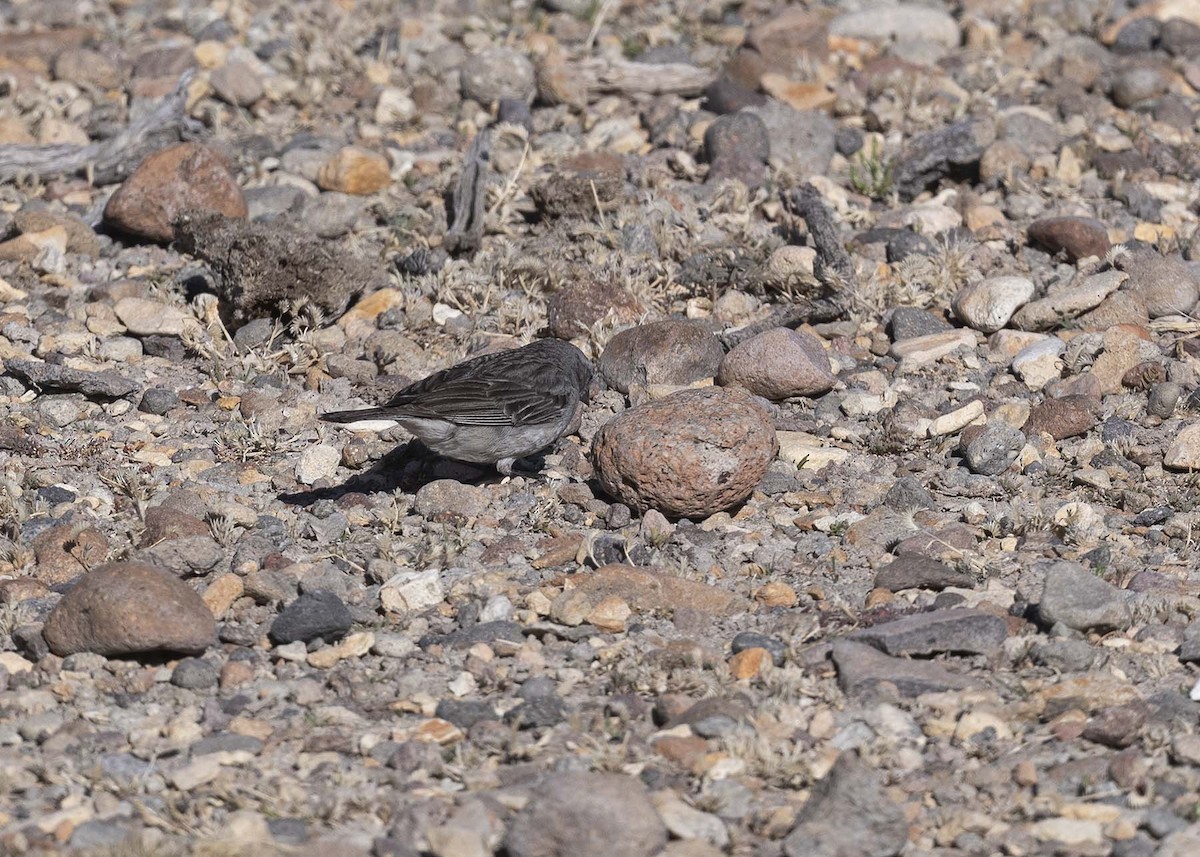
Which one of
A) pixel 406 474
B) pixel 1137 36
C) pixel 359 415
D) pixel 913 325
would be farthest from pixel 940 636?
pixel 1137 36

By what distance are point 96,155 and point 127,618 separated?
6262 millimetres

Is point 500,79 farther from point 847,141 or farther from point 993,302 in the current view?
point 993,302

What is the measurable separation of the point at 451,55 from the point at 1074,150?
5.10 m

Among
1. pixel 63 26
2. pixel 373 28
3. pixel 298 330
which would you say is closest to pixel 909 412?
pixel 298 330

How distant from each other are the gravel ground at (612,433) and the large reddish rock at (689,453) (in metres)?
0.03

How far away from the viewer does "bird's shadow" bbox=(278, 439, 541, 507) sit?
26.2 ft

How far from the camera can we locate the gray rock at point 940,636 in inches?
243

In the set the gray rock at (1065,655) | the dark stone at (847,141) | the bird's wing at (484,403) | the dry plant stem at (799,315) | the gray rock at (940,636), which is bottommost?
the dry plant stem at (799,315)

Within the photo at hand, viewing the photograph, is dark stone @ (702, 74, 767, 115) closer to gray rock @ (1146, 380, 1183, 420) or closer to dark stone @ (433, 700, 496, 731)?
gray rock @ (1146, 380, 1183, 420)

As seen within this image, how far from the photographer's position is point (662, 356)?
29.0 feet

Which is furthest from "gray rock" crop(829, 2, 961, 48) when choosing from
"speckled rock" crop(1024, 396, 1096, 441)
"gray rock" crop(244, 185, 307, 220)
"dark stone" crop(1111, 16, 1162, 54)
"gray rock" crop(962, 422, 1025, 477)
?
"gray rock" crop(962, 422, 1025, 477)

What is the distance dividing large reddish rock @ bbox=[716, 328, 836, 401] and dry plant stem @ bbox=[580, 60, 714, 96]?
13.4 ft

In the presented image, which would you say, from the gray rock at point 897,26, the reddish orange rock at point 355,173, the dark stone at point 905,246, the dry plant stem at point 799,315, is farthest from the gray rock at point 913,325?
the gray rock at point 897,26

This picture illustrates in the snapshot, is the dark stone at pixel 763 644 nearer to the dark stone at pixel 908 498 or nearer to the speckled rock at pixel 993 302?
the dark stone at pixel 908 498
